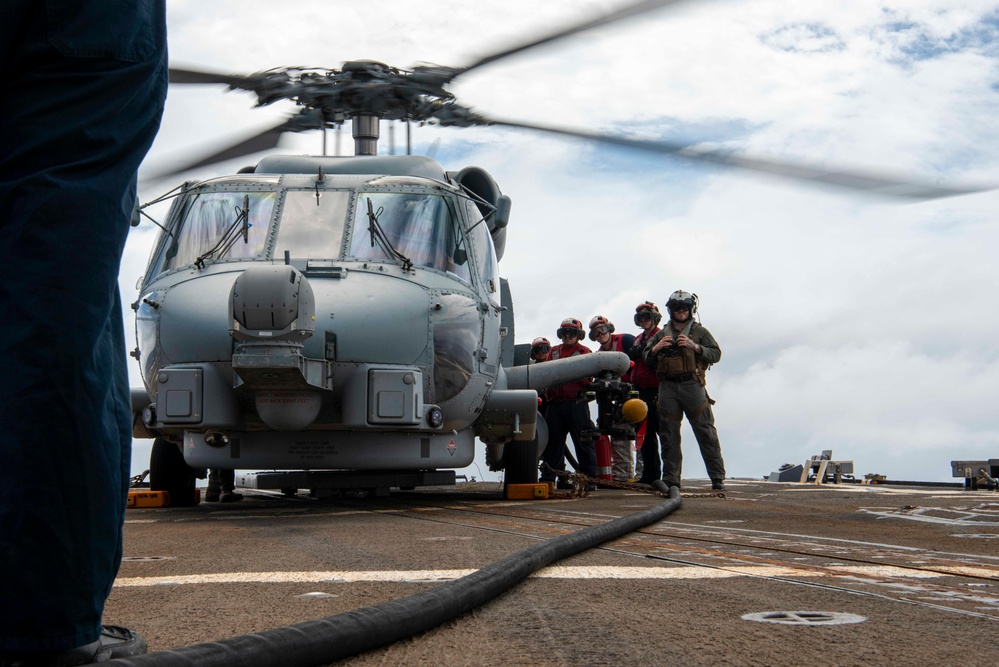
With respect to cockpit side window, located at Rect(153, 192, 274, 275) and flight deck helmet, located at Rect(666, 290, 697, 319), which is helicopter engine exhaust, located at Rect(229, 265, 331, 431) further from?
flight deck helmet, located at Rect(666, 290, 697, 319)

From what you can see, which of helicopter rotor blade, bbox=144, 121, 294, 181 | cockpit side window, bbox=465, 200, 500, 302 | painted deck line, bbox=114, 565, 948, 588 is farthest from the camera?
helicopter rotor blade, bbox=144, 121, 294, 181

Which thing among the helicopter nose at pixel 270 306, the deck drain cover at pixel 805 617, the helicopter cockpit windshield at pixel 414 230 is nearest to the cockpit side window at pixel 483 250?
the helicopter cockpit windshield at pixel 414 230

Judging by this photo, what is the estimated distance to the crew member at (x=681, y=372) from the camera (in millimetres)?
10891

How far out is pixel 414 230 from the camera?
844cm

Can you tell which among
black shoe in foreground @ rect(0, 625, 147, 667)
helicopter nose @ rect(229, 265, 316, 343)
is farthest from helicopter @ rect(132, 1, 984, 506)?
black shoe in foreground @ rect(0, 625, 147, 667)

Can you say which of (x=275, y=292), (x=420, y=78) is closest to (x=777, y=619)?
(x=275, y=292)

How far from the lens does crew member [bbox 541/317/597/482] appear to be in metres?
12.5

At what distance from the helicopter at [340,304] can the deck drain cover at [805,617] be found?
4311 millimetres

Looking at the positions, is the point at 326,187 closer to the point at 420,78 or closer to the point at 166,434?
the point at 420,78

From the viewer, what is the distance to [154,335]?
7699 millimetres

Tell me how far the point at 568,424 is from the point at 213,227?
17.9ft

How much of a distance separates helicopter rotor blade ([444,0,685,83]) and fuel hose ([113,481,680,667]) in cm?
422

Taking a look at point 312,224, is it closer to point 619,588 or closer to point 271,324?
point 271,324

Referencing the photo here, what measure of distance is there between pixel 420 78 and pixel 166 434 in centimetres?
342
